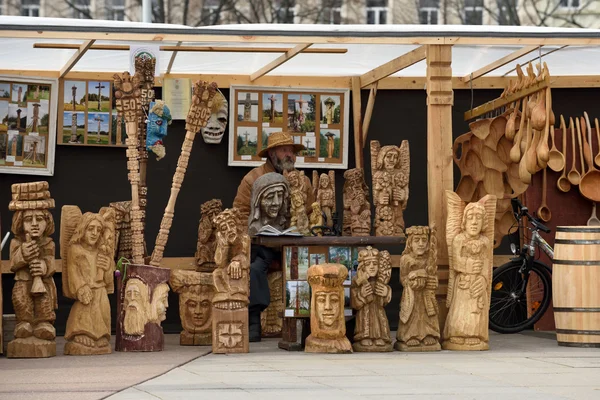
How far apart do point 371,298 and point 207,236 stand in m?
2.20

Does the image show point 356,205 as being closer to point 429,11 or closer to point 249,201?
point 249,201

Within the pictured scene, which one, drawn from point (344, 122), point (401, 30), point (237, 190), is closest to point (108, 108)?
point (237, 190)

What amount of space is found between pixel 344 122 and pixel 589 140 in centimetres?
242

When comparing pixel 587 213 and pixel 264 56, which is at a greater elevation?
pixel 264 56

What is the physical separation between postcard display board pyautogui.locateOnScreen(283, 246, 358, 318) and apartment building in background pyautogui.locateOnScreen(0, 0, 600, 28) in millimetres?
20109

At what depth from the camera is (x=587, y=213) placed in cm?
1173

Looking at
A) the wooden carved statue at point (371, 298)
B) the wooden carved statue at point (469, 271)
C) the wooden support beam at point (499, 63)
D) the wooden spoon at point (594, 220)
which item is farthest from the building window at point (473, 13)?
the wooden carved statue at point (371, 298)

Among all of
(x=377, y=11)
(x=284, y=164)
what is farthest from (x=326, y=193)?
(x=377, y=11)

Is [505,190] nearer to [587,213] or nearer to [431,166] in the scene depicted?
[587,213]

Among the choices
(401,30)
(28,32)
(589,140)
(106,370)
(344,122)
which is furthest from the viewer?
(344,122)

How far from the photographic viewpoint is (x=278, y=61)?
11430mm

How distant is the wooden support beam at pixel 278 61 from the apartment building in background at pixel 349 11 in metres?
18.0

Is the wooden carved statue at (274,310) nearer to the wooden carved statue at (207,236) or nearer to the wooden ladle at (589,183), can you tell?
the wooden carved statue at (207,236)

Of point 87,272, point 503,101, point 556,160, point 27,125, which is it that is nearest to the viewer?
point 87,272
